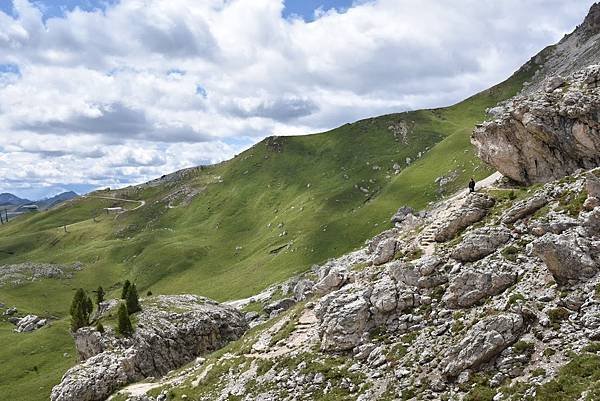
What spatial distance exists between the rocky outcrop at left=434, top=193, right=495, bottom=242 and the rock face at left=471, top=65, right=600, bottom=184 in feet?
36.5

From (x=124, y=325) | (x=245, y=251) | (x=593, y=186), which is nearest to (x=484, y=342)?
(x=593, y=186)

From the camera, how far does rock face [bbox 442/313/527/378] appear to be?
28.2 m

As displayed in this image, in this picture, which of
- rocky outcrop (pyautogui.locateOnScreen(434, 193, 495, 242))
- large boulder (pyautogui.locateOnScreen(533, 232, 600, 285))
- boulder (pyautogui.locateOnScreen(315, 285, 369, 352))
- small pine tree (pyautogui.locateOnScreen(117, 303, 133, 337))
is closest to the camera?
large boulder (pyautogui.locateOnScreen(533, 232, 600, 285))

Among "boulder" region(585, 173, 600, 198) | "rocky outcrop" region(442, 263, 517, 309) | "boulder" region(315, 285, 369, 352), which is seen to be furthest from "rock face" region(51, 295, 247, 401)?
"boulder" region(585, 173, 600, 198)

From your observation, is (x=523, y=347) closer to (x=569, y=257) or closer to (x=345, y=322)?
(x=569, y=257)

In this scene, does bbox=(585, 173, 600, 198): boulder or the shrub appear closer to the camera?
the shrub

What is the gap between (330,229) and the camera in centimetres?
13625

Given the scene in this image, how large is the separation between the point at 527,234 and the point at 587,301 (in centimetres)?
904

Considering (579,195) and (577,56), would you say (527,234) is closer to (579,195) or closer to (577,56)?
(579,195)

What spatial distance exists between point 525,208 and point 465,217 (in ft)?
20.9

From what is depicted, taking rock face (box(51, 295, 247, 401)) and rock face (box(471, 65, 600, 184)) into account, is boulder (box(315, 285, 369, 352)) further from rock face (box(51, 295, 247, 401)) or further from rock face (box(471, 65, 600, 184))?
rock face (box(51, 295, 247, 401))

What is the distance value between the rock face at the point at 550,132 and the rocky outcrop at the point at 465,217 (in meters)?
11.1

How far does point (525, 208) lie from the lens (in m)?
38.8

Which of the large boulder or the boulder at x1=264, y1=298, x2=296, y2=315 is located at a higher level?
the large boulder
